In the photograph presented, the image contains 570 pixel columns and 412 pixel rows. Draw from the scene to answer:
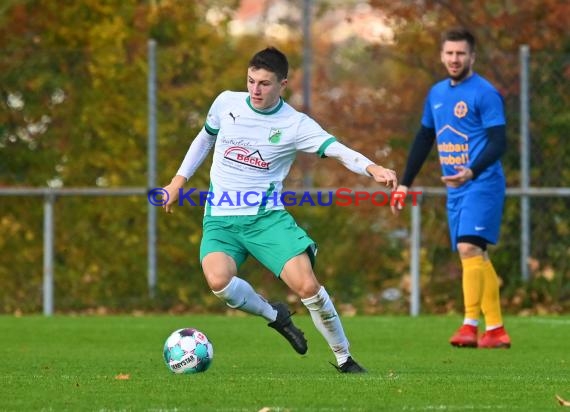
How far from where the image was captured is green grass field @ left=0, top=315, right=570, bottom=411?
671 centimetres

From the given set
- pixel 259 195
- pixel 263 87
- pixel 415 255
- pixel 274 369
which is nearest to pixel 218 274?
pixel 259 195

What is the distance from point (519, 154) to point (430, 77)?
150cm

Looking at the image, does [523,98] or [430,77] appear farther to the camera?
[430,77]

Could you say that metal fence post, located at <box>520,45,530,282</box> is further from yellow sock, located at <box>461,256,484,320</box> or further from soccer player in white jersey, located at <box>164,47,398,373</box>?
soccer player in white jersey, located at <box>164,47,398,373</box>

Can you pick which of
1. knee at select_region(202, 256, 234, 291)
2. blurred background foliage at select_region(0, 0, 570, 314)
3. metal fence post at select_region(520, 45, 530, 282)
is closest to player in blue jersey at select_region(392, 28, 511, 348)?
knee at select_region(202, 256, 234, 291)

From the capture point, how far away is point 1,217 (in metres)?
15.7

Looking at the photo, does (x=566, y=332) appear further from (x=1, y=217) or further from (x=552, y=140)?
(x=1, y=217)

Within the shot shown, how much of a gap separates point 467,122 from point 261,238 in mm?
→ 2760

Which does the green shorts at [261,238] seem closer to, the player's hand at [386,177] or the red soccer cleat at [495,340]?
the player's hand at [386,177]

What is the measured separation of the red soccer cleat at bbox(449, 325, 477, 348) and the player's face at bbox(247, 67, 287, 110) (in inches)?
119

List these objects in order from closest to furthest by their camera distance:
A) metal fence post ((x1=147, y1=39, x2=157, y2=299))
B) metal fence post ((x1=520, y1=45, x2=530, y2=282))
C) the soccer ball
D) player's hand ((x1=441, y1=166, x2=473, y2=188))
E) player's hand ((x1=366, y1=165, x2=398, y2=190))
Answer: player's hand ((x1=366, y1=165, x2=398, y2=190)) < the soccer ball < player's hand ((x1=441, y1=166, x2=473, y2=188)) < metal fence post ((x1=520, y1=45, x2=530, y2=282)) < metal fence post ((x1=147, y1=39, x2=157, y2=299))

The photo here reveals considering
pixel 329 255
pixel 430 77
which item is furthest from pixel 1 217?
pixel 430 77

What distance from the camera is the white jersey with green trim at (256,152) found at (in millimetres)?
8656

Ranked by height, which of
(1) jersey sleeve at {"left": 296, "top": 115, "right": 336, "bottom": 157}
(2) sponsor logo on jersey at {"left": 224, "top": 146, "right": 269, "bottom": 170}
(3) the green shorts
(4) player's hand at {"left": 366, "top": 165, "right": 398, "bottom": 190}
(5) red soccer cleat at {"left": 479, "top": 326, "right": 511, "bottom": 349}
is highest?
(1) jersey sleeve at {"left": 296, "top": 115, "right": 336, "bottom": 157}
